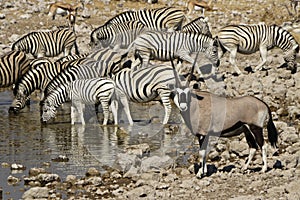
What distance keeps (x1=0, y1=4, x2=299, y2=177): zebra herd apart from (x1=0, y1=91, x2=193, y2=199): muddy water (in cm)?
29

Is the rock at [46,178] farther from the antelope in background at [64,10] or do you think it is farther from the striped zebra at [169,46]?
the antelope in background at [64,10]

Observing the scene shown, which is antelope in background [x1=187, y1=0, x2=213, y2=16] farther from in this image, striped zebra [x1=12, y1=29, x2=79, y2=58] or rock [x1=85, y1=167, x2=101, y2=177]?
rock [x1=85, y1=167, x2=101, y2=177]

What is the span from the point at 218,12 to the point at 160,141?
1104 cm

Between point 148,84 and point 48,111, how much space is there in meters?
1.73

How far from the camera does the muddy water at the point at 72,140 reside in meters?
10.4

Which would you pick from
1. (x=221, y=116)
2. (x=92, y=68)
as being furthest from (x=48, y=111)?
(x=221, y=116)

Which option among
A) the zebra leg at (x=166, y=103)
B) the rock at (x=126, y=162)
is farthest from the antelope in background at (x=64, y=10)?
the rock at (x=126, y=162)

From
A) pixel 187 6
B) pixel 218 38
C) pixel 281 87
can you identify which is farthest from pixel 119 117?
pixel 187 6

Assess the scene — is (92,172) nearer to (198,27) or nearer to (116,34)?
(116,34)

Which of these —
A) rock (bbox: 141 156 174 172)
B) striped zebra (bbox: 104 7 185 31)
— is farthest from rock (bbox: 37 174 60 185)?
striped zebra (bbox: 104 7 185 31)

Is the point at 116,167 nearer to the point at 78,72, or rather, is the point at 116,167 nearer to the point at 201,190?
the point at 201,190

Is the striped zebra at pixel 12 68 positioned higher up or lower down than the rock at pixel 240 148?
higher up

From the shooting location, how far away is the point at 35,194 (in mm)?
8609

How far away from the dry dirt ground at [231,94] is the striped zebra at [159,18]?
1.21 meters
